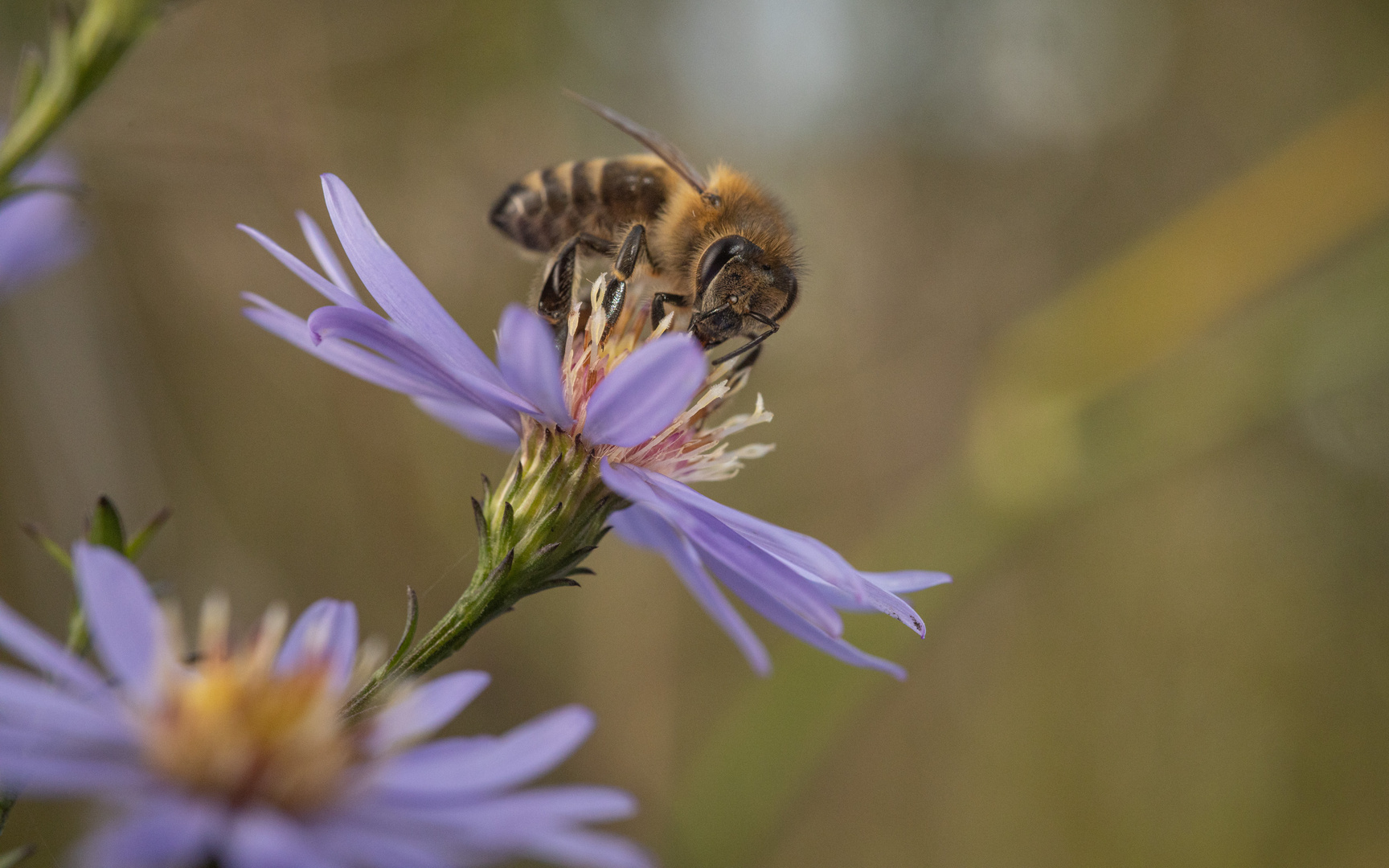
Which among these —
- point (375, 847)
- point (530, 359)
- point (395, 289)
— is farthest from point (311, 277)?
point (375, 847)

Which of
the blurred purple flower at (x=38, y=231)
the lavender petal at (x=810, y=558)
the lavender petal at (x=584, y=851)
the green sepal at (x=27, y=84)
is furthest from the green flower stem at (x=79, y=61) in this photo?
the lavender petal at (x=584, y=851)

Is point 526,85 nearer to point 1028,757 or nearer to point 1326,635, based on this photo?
point 1028,757

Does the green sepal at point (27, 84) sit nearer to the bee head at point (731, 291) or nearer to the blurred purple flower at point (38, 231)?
the blurred purple flower at point (38, 231)

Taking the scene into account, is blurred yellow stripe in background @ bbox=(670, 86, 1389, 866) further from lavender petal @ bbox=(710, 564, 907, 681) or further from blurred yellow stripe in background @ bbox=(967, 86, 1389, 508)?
lavender petal @ bbox=(710, 564, 907, 681)

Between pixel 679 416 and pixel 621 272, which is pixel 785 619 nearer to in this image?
pixel 679 416

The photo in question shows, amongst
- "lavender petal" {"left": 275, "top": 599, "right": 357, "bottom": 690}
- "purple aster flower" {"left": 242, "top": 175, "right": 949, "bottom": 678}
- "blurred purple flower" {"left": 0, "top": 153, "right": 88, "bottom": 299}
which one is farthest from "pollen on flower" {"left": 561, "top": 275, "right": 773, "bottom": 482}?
"blurred purple flower" {"left": 0, "top": 153, "right": 88, "bottom": 299}

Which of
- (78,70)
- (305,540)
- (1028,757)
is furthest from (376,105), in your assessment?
(1028,757)

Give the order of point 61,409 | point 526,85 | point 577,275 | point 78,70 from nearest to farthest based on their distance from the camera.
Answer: point 78,70 < point 577,275 < point 61,409 < point 526,85
